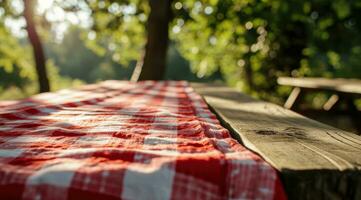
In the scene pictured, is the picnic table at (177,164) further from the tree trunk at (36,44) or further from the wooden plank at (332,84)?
the tree trunk at (36,44)

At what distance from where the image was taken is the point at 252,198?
0.89m

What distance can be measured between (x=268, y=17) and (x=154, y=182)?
8271 mm

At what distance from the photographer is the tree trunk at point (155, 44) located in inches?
336

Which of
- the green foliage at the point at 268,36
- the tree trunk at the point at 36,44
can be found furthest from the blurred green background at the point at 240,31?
the tree trunk at the point at 36,44

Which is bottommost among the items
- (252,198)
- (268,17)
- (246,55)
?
(252,198)

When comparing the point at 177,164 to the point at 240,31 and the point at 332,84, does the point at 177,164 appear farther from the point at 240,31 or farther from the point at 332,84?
the point at 240,31

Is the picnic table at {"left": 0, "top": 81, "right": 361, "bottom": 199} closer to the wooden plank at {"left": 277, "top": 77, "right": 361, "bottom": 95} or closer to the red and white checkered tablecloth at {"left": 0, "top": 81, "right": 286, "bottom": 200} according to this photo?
the red and white checkered tablecloth at {"left": 0, "top": 81, "right": 286, "bottom": 200}

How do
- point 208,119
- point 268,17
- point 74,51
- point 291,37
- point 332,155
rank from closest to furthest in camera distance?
point 332,155 → point 208,119 → point 268,17 → point 291,37 → point 74,51

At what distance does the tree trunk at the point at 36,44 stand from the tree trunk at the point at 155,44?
2.32m

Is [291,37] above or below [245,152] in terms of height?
above

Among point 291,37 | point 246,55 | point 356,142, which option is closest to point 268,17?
point 246,55

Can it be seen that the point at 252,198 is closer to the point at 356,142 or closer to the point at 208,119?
the point at 356,142

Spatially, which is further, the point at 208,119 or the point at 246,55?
the point at 246,55

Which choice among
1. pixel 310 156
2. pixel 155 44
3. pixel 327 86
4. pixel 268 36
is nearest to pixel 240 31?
pixel 268 36
